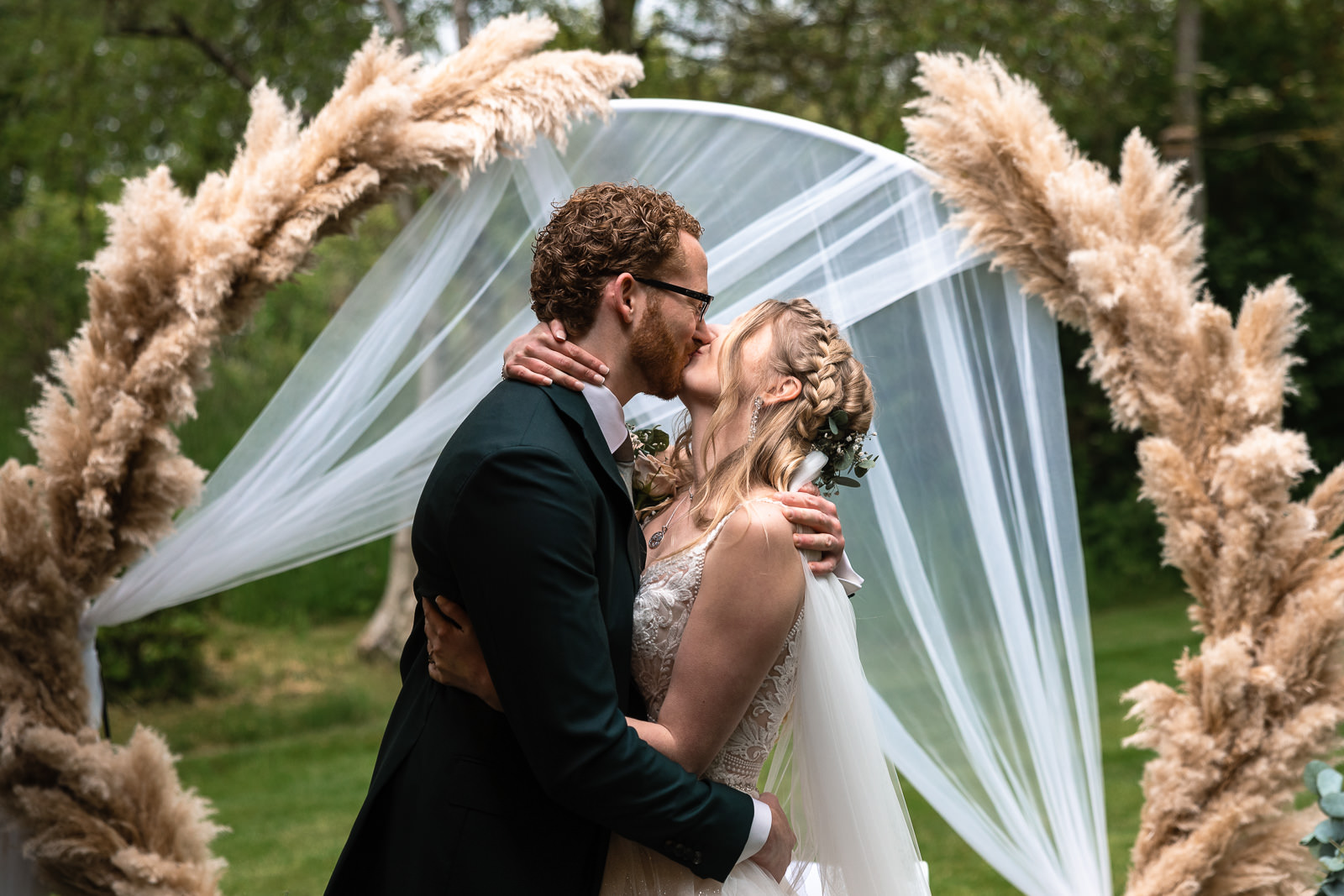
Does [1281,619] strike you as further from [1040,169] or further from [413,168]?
[413,168]

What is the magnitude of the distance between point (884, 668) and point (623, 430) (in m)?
1.25

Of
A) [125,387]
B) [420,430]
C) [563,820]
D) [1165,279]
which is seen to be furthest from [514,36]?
[563,820]

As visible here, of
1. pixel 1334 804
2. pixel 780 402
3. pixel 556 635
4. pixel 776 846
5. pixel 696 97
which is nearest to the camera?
pixel 556 635

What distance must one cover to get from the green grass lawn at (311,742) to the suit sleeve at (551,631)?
343 cm

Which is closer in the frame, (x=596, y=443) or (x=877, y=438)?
(x=596, y=443)

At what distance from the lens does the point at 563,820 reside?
2076mm

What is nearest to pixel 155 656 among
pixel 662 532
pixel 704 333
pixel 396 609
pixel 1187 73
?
pixel 396 609

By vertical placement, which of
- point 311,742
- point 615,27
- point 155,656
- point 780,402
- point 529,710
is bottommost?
point 311,742

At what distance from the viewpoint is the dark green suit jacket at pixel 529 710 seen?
1859mm

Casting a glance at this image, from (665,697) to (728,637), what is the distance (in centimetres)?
16

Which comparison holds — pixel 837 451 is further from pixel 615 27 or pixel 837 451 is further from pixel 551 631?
pixel 615 27

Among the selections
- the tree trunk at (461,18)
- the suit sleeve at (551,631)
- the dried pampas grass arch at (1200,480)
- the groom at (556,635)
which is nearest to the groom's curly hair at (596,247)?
the groom at (556,635)

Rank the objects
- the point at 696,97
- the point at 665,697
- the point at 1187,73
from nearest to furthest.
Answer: the point at 665,697 → the point at 696,97 → the point at 1187,73

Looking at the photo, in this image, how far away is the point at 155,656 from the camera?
24.0 ft
